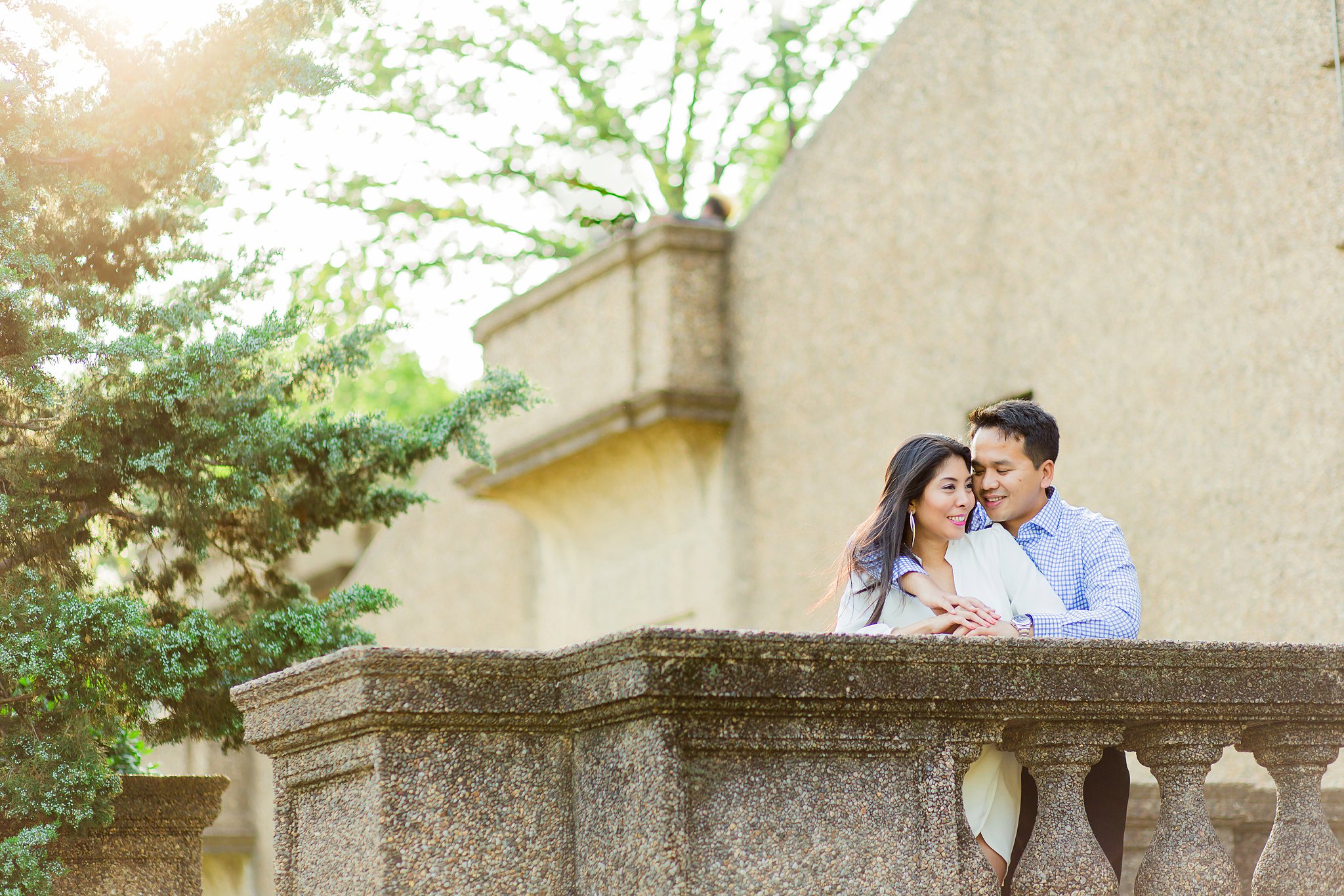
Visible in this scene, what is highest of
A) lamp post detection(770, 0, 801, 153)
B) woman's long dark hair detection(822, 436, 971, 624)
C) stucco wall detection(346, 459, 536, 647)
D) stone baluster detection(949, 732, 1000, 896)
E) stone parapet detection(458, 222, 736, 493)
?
lamp post detection(770, 0, 801, 153)

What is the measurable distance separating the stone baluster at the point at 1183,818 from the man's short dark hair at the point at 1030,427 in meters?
1.11

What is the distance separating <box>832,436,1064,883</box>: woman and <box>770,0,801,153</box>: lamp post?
1561 centimetres

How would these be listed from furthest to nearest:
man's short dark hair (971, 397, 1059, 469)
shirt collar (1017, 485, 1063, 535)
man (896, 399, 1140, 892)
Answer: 1. man's short dark hair (971, 397, 1059, 469)
2. shirt collar (1017, 485, 1063, 535)
3. man (896, 399, 1140, 892)

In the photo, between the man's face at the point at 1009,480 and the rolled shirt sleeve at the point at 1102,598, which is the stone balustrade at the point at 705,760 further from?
the man's face at the point at 1009,480

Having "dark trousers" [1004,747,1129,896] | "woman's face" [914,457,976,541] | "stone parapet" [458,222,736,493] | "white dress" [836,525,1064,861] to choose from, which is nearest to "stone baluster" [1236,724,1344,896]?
"dark trousers" [1004,747,1129,896]

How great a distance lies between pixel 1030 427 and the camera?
4.25m

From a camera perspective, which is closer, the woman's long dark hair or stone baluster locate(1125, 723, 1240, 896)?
stone baluster locate(1125, 723, 1240, 896)

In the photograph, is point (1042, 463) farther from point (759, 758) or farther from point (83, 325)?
point (83, 325)

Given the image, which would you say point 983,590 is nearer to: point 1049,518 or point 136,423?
point 1049,518

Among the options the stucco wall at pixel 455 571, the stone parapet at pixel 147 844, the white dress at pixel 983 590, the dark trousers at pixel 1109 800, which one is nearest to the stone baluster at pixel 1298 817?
the dark trousers at pixel 1109 800

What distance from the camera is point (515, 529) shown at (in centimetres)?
1205

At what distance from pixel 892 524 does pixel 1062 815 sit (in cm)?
85

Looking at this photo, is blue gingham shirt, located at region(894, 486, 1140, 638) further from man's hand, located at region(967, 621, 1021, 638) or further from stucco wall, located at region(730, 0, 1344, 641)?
stucco wall, located at region(730, 0, 1344, 641)

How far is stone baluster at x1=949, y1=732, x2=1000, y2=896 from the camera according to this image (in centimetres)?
297
